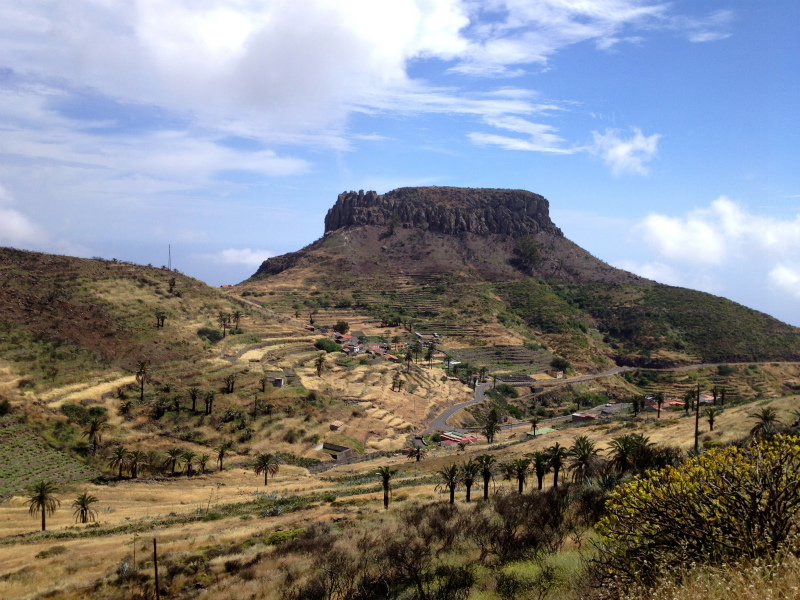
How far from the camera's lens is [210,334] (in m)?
83.6

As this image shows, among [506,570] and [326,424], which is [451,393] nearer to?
[326,424]

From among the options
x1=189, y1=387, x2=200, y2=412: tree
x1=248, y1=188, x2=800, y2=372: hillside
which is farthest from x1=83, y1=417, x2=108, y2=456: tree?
x1=248, y1=188, x2=800, y2=372: hillside

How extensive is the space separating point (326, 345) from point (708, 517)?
8890 cm

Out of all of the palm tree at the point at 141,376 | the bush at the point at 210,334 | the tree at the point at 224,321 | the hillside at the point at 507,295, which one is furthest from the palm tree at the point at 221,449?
the hillside at the point at 507,295

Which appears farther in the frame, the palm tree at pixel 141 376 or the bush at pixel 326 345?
the bush at pixel 326 345

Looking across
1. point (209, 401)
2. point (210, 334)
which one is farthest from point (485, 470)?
point (210, 334)

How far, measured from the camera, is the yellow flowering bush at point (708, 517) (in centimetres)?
941

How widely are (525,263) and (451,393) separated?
102573 mm

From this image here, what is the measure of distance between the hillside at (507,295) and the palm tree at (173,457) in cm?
8088

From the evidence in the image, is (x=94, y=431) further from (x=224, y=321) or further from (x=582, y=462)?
(x=582, y=462)

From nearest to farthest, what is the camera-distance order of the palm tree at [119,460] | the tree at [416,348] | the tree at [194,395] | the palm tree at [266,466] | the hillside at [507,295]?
the palm tree at [119,460] < the palm tree at [266,466] < the tree at [194,395] < the tree at [416,348] < the hillside at [507,295]

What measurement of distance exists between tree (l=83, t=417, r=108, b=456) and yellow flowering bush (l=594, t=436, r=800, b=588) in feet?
177

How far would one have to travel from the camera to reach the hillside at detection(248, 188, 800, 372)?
124438 millimetres

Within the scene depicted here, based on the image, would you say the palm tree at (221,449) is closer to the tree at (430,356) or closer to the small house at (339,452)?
the small house at (339,452)
